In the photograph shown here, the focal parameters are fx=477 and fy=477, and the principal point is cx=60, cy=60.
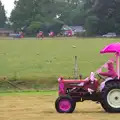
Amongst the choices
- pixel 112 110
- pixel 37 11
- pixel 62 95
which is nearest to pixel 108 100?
pixel 112 110

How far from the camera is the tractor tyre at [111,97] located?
11.9 metres

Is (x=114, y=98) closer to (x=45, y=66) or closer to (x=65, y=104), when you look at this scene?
(x=65, y=104)

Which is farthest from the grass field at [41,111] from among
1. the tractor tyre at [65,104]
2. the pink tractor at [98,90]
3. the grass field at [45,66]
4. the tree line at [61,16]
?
the tree line at [61,16]

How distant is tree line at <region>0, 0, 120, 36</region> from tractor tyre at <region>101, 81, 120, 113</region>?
248 ft

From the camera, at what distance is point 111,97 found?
39.2ft

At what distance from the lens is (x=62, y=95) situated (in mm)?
12281

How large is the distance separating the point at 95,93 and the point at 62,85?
89cm

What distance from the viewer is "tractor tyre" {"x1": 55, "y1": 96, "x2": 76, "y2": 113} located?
12.1 meters

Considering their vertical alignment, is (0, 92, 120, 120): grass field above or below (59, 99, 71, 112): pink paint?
below

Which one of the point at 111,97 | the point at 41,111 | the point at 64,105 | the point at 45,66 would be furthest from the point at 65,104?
the point at 45,66

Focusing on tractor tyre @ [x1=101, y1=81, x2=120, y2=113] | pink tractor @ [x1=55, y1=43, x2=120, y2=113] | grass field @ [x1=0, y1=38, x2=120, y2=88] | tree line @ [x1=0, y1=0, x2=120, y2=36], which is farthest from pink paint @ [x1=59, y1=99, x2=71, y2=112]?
tree line @ [x1=0, y1=0, x2=120, y2=36]

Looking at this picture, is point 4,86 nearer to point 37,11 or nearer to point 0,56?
point 0,56

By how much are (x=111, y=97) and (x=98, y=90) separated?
40 centimetres

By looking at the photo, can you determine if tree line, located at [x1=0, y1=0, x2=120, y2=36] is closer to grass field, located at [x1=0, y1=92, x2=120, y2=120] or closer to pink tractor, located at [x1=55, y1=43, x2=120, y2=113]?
grass field, located at [x1=0, y1=92, x2=120, y2=120]
